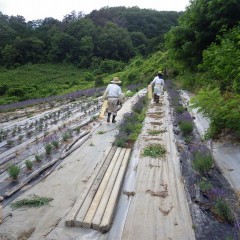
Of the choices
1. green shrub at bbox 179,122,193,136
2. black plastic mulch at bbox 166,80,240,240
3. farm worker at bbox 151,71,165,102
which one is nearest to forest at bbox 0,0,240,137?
green shrub at bbox 179,122,193,136

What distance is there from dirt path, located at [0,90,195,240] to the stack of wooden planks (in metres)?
0.09

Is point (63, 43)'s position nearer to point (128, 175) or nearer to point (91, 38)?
point (91, 38)

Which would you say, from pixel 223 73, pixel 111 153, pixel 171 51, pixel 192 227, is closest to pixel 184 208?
pixel 192 227

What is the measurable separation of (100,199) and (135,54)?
217ft

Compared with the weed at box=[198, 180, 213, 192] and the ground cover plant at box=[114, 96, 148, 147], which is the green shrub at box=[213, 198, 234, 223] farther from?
the ground cover plant at box=[114, 96, 148, 147]

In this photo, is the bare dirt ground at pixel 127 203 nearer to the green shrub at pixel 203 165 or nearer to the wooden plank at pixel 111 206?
the wooden plank at pixel 111 206

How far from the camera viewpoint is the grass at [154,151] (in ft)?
21.4

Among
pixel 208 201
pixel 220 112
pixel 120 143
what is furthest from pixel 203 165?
pixel 120 143

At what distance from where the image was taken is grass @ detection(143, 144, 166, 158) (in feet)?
21.4

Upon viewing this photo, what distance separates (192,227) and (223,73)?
650cm

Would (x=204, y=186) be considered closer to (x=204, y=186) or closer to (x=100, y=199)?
(x=204, y=186)

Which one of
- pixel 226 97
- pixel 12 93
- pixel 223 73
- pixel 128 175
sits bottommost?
pixel 12 93

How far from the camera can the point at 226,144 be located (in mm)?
6879

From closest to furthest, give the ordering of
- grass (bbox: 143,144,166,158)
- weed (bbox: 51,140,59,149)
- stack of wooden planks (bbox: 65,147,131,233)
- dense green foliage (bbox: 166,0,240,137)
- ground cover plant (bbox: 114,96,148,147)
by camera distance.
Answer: stack of wooden planks (bbox: 65,147,131,233) < grass (bbox: 143,144,166,158) < weed (bbox: 51,140,59,149) < ground cover plant (bbox: 114,96,148,147) < dense green foliage (bbox: 166,0,240,137)
